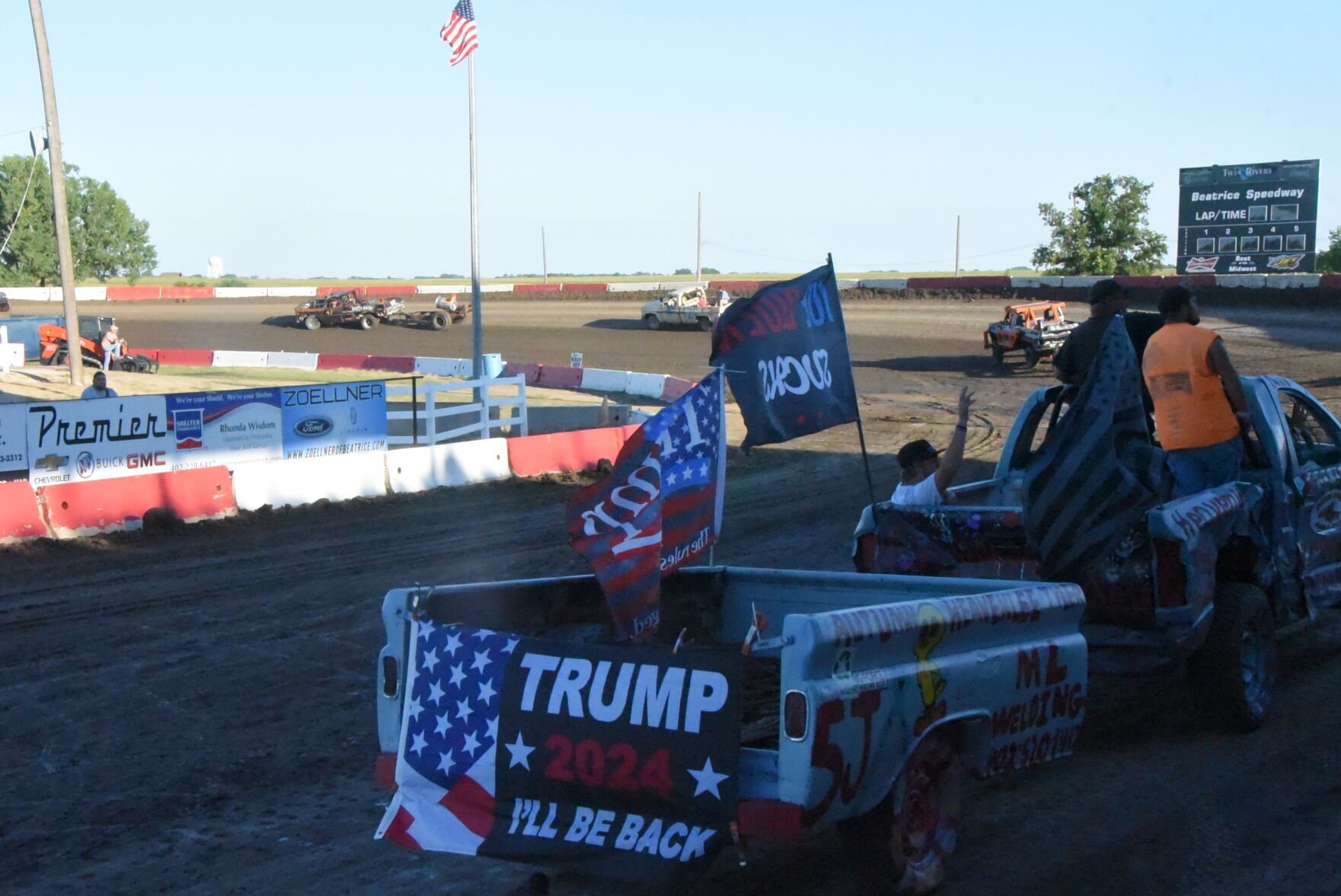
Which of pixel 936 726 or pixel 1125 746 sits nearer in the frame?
pixel 936 726

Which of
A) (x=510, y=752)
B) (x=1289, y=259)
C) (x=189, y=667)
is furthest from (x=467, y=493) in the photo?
(x=1289, y=259)

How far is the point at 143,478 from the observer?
1369cm

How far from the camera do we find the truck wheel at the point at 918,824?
4516 millimetres

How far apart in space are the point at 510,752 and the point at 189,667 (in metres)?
4.67

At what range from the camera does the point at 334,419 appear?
16.9m

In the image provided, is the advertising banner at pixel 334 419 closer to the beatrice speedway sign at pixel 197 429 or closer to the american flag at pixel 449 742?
the beatrice speedway sign at pixel 197 429

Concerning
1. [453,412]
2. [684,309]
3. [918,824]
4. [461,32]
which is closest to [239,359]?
[684,309]

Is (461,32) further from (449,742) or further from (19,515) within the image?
(449,742)

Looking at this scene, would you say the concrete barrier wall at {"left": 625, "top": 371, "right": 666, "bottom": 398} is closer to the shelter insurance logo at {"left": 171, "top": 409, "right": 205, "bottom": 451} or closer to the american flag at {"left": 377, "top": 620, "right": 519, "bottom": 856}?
the shelter insurance logo at {"left": 171, "top": 409, "right": 205, "bottom": 451}

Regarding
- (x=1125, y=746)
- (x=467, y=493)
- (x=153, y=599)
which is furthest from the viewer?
(x=467, y=493)

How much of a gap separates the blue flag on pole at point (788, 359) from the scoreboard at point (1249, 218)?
39316 mm

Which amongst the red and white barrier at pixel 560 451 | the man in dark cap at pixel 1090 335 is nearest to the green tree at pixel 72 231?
the red and white barrier at pixel 560 451

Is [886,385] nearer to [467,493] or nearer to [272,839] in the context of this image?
[467,493]

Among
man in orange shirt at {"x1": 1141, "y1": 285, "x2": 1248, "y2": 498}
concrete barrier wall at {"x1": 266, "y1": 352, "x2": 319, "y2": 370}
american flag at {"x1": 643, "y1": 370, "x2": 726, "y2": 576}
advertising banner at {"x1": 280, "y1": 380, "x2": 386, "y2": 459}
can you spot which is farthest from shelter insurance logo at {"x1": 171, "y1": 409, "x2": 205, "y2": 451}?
concrete barrier wall at {"x1": 266, "y1": 352, "x2": 319, "y2": 370}
